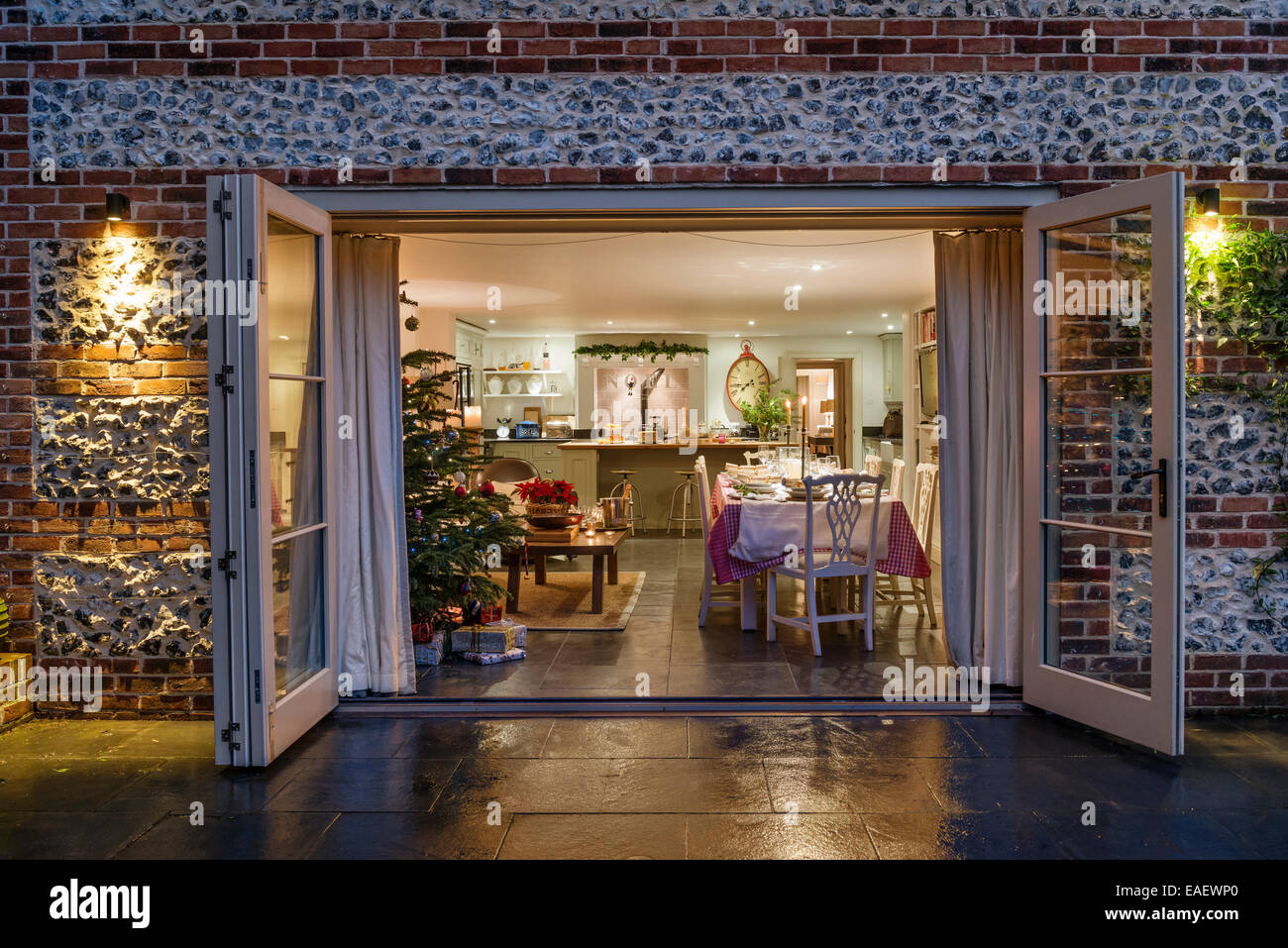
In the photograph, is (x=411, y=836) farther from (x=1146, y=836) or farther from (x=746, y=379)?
(x=746, y=379)

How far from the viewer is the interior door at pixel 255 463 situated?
3936 millimetres

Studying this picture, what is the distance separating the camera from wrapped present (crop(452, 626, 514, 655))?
19.2 ft

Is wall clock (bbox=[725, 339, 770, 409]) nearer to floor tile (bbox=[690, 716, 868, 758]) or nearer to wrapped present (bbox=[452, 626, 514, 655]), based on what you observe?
wrapped present (bbox=[452, 626, 514, 655])

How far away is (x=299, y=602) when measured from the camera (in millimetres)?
4461

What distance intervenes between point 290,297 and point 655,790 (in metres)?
2.68

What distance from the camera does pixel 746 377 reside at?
15570 millimetres

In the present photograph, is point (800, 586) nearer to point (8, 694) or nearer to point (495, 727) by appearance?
point (495, 727)

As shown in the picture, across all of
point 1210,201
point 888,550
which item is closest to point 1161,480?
point 1210,201

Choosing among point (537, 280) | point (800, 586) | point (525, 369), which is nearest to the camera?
point (800, 586)

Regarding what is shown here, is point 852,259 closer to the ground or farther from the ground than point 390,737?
farther from the ground

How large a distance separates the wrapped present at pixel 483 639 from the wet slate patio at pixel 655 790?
1.12 metres

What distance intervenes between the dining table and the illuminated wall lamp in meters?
3.86
